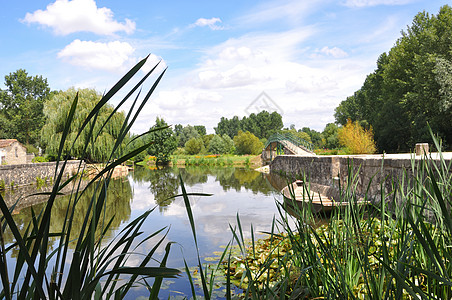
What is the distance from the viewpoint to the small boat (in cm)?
212

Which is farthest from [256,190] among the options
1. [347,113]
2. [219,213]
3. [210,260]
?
[347,113]

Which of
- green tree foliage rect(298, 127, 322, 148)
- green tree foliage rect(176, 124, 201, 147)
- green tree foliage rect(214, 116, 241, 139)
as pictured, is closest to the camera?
green tree foliage rect(176, 124, 201, 147)

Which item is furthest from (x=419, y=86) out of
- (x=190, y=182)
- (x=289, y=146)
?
(x=190, y=182)

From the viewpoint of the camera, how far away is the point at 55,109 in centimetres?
2309

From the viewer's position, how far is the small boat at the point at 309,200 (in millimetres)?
2117

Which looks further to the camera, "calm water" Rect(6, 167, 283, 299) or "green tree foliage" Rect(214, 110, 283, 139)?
"green tree foliage" Rect(214, 110, 283, 139)

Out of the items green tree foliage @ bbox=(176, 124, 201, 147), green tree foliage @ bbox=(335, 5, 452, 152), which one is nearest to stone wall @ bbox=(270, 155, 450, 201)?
green tree foliage @ bbox=(335, 5, 452, 152)

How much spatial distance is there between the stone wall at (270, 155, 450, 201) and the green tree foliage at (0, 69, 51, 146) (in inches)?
1366

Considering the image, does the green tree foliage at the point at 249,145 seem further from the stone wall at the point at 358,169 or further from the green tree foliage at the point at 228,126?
the green tree foliage at the point at 228,126

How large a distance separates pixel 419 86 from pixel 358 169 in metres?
Answer: 22.3

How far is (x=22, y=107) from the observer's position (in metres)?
44.1

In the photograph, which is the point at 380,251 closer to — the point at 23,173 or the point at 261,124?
the point at 23,173

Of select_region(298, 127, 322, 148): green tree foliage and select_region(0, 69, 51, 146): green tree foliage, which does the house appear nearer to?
select_region(0, 69, 51, 146): green tree foliage

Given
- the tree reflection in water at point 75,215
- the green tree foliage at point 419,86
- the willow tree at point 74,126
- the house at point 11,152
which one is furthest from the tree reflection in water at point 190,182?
the house at point 11,152
